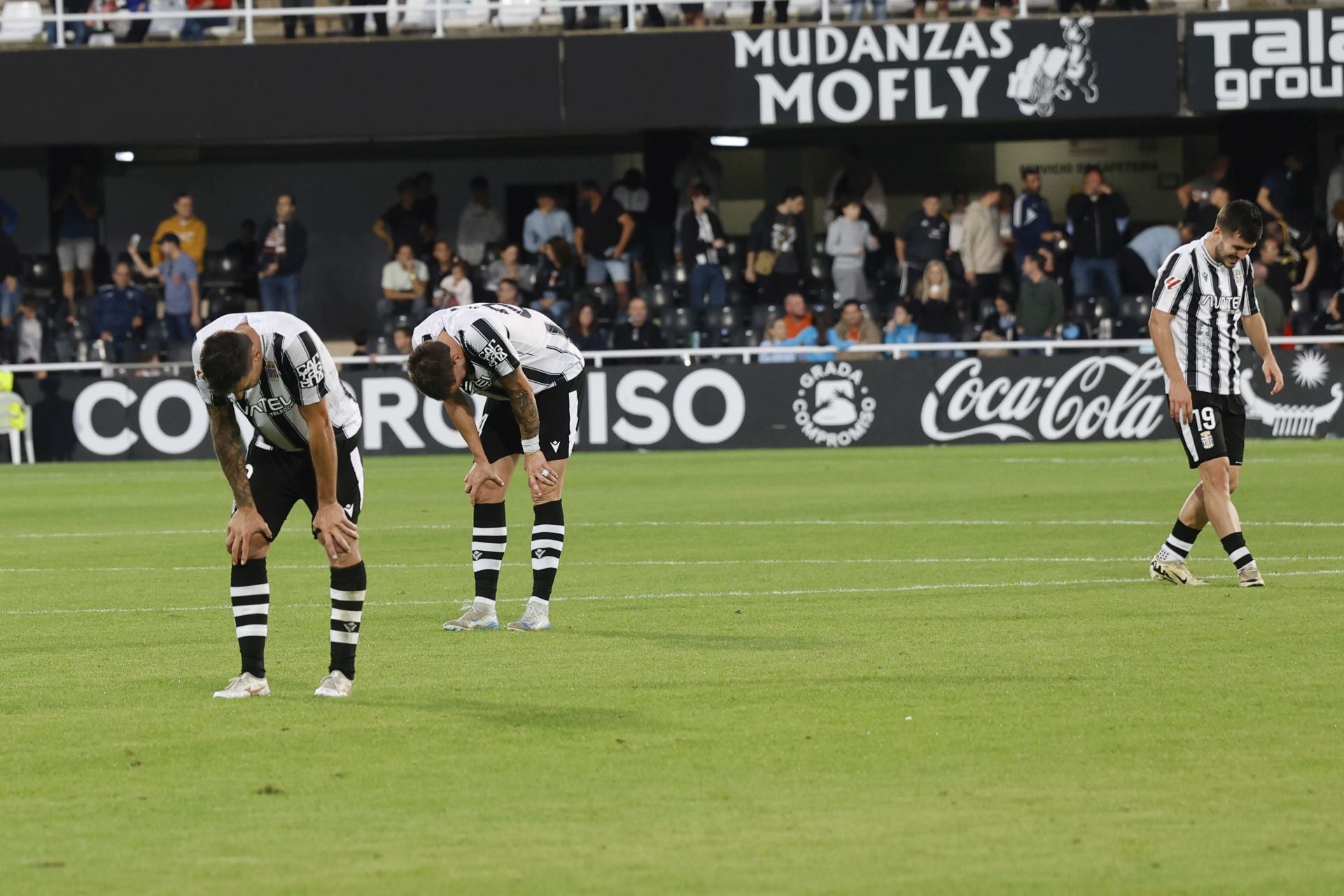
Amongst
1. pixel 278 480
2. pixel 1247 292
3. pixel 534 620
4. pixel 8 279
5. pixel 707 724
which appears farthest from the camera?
pixel 8 279

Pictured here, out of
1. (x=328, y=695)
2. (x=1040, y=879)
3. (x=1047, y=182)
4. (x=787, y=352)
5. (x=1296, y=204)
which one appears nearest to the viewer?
(x=1040, y=879)

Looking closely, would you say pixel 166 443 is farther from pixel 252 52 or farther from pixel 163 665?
pixel 163 665

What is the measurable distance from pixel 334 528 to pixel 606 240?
65.5 feet

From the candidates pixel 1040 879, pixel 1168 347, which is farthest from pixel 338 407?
pixel 1168 347

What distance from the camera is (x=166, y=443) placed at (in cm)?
2533

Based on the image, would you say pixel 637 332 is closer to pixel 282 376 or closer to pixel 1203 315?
pixel 1203 315

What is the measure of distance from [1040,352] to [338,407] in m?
17.8

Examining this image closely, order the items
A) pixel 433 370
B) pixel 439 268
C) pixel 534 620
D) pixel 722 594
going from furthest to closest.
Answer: pixel 439 268 < pixel 722 594 < pixel 534 620 < pixel 433 370

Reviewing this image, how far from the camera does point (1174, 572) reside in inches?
453

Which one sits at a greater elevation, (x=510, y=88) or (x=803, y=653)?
(x=510, y=88)

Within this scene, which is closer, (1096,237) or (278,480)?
(278,480)

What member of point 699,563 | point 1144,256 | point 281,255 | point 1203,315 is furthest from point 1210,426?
point 281,255

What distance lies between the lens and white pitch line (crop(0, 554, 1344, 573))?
1295 centimetres

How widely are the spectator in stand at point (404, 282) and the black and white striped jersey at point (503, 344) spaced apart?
17129 mm
